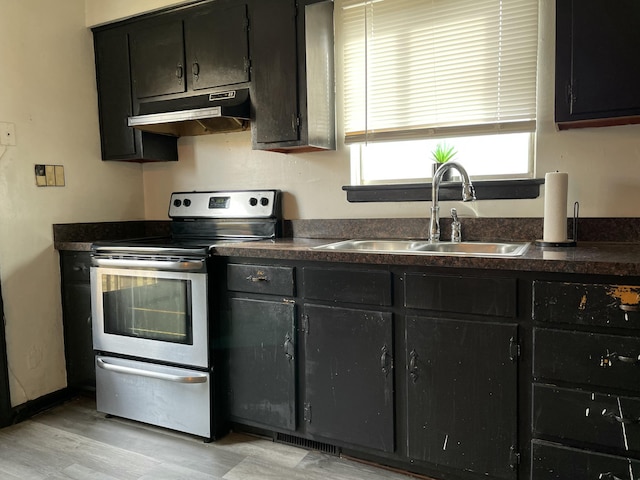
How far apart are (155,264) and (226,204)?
640 millimetres

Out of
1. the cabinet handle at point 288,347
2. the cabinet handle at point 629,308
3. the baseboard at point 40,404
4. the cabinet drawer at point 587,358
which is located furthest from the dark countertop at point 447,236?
the baseboard at point 40,404

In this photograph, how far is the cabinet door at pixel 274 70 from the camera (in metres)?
2.33

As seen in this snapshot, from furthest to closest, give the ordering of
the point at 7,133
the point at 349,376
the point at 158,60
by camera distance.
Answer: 1. the point at 158,60
2. the point at 7,133
3. the point at 349,376

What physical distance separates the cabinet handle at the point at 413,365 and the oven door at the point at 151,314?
92 centimetres

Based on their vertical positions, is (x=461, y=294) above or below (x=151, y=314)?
above

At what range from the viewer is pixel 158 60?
2.73 metres

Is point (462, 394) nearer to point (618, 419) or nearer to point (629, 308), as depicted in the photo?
point (618, 419)

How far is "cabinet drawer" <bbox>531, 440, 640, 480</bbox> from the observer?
1532mm

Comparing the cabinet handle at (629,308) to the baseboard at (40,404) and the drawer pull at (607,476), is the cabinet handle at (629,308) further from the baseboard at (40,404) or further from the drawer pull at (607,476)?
the baseboard at (40,404)

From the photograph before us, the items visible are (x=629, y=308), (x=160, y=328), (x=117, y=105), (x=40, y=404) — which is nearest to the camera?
(x=629, y=308)

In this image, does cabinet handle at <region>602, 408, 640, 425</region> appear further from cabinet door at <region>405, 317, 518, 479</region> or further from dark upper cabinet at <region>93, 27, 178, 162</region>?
dark upper cabinet at <region>93, 27, 178, 162</region>

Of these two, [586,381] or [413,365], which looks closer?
[586,381]

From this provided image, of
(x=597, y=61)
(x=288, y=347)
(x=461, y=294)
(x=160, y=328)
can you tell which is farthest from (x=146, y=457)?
(x=597, y=61)

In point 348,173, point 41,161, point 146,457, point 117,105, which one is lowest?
point 146,457
